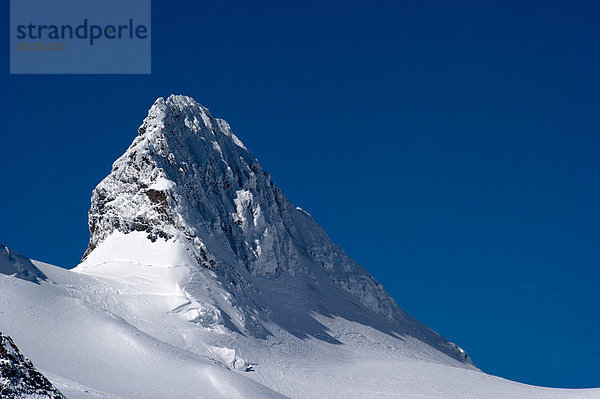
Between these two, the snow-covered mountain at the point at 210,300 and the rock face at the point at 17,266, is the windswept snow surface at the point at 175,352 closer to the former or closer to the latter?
the snow-covered mountain at the point at 210,300

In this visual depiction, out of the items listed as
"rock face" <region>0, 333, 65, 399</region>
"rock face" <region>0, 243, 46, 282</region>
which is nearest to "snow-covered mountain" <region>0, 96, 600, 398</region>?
"rock face" <region>0, 243, 46, 282</region>

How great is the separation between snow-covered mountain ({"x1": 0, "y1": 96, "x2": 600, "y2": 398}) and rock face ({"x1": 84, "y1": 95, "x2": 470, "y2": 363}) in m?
0.21

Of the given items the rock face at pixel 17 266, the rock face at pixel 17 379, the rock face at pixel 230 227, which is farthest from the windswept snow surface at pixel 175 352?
the rock face at pixel 17 379

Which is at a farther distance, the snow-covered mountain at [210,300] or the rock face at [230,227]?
the rock face at [230,227]

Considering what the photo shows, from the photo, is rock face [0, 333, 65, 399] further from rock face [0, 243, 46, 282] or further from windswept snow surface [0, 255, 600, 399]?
rock face [0, 243, 46, 282]

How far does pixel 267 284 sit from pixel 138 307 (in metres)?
25.6

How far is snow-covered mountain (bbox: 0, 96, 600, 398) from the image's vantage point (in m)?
50.7

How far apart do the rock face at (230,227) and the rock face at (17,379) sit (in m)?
58.7

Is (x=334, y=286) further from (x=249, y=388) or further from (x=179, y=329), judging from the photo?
(x=249, y=388)

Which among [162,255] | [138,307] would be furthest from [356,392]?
[162,255]

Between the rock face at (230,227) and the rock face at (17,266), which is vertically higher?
the rock face at (230,227)

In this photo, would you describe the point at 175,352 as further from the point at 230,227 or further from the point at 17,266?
the point at 230,227

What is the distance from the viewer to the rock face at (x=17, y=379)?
20328mm

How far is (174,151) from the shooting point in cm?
10219
